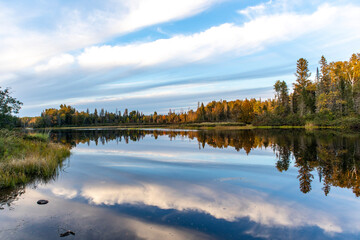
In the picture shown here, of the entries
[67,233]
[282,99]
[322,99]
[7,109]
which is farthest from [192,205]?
[282,99]

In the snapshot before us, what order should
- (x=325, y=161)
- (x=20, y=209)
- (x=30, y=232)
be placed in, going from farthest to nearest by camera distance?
(x=325, y=161)
(x=20, y=209)
(x=30, y=232)

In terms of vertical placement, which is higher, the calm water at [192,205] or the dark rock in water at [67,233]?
the dark rock in water at [67,233]

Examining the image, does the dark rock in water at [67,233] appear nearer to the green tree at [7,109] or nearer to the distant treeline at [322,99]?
the green tree at [7,109]

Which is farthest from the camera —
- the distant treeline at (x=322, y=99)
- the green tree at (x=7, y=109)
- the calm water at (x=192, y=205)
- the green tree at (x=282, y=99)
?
the green tree at (x=282, y=99)

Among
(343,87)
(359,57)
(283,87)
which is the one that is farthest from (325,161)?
(283,87)

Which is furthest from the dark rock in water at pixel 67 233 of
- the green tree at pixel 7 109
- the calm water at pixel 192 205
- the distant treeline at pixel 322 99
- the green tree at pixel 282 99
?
the green tree at pixel 282 99

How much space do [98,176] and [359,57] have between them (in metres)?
72.4

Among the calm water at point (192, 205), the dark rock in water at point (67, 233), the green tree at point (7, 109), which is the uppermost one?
the green tree at point (7, 109)

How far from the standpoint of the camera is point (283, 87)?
85.2 m

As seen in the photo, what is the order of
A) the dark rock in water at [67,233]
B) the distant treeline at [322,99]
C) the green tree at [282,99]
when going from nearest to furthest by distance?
the dark rock in water at [67,233] → the distant treeline at [322,99] → the green tree at [282,99]

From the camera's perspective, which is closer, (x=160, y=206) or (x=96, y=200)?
(x=160, y=206)

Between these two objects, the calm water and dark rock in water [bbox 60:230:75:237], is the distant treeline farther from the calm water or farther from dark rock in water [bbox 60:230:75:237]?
dark rock in water [bbox 60:230:75:237]

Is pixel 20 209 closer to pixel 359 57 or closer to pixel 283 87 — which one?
pixel 359 57

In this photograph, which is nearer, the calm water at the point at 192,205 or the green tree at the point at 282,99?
the calm water at the point at 192,205
